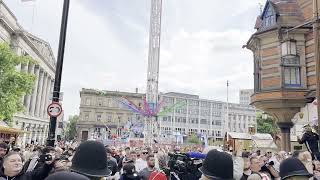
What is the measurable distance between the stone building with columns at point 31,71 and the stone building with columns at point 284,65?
2759cm

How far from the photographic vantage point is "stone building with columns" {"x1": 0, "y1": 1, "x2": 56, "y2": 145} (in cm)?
4756

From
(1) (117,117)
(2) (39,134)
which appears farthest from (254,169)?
(1) (117,117)

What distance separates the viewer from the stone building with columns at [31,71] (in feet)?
156

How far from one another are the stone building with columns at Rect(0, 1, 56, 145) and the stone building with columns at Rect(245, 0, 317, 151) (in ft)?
90.5

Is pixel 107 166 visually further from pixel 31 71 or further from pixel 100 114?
pixel 100 114

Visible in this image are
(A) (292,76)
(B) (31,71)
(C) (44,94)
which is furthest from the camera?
(C) (44,94)

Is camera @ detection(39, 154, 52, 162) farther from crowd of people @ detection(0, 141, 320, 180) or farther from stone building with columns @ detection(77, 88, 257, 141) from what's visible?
stone building with columns @ detection(77, 88, 257, 141)

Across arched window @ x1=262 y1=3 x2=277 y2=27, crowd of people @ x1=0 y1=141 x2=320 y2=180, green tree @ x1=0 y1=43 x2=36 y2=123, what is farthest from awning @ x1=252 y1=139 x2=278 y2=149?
crowd of people @ x1=0 y1=141 x2=320 y2=180

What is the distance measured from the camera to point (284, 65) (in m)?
21.4

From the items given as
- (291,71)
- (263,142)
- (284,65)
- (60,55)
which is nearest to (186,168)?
(60,55)

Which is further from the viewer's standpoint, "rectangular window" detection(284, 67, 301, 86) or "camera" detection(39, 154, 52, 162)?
"rectangular window" detection(284, 67, 301, 86)

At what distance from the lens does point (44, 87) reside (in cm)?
7919

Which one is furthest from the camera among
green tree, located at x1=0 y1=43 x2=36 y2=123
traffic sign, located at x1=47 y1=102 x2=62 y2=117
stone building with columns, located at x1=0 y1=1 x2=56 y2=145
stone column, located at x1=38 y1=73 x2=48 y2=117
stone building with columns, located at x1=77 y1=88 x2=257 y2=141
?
stone building with columns, located at x1=77 y1=88 x2=257 y2=141

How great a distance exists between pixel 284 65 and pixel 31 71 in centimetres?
5496
